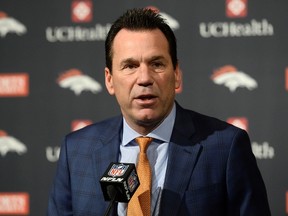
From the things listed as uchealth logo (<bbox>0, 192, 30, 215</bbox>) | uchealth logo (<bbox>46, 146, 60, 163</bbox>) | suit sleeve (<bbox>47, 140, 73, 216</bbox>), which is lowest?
uchealth logo (<bbox>0, 192, 30, 215</bbox>)

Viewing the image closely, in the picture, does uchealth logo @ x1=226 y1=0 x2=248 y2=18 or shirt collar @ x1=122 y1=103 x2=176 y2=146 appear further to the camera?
uchealth logo @ x1=226 y1=0 x2=248 y2=18

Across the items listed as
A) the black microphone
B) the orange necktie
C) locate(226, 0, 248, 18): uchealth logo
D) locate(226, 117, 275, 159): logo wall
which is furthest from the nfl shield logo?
locate(226, 0, 248, 18): uchealth logo

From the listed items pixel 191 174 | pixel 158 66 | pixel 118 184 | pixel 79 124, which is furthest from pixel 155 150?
pixel 79 124

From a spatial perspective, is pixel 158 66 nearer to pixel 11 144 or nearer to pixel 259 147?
pixel 259 147

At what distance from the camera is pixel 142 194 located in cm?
131

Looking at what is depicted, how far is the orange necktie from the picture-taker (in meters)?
1.30

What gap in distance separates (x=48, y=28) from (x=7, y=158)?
0.66 m

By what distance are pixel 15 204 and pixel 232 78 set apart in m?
1.19

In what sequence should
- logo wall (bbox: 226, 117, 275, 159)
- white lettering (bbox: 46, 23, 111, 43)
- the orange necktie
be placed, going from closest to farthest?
the orange necktie → logo wall (bbox: 226, 117, 275, 159) → white lettering (bbox: 46, 23, 111, 43)

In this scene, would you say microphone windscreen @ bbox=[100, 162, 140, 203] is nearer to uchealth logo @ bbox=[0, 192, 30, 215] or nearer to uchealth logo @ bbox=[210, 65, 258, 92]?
uchealth logo @ bbox=[210, 65, 258, 92]

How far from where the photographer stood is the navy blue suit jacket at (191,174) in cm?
134

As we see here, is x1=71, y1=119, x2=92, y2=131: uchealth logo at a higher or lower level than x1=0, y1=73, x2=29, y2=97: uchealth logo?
lower

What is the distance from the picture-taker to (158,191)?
1.35m

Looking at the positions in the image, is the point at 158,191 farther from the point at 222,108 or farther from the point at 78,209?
the point at 222,108
